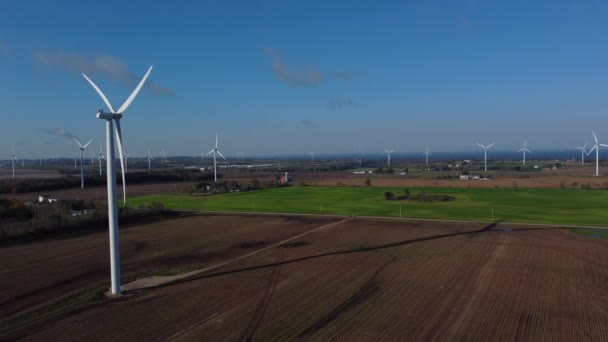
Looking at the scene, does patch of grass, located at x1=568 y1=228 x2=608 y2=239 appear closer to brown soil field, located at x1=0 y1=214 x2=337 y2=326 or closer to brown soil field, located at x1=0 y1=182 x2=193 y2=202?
brown soil field, located at x1=0 y1=214 x2=337 y2=326

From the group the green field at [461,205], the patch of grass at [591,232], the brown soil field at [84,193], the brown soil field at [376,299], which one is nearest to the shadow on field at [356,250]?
the brown soil field at [376,299]

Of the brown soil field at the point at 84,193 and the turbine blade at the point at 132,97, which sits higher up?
the turbine blade at the point at 132,97

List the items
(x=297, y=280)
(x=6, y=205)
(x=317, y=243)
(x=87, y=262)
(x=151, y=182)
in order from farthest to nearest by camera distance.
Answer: (x=151, y=182) → (x=6, y=205) → (x=317, y=243) → (x=87, y=262) → (x=297, y=280)

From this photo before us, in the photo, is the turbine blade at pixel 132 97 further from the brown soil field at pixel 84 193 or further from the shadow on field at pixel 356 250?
the brown soil field at pixel 84 193

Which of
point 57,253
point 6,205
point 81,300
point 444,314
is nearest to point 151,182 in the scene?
A: point 6,205

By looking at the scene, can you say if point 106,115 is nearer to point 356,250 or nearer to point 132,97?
point 132,97

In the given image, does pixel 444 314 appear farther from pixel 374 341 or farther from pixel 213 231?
pixel 213 231

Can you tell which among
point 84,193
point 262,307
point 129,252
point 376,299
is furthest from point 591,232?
point 84,193

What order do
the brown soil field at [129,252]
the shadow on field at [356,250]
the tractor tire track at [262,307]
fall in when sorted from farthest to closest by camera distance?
the shadow on field at [356,250]
the brown soil field at [129,252]
the tractor tire track at [262,307]
